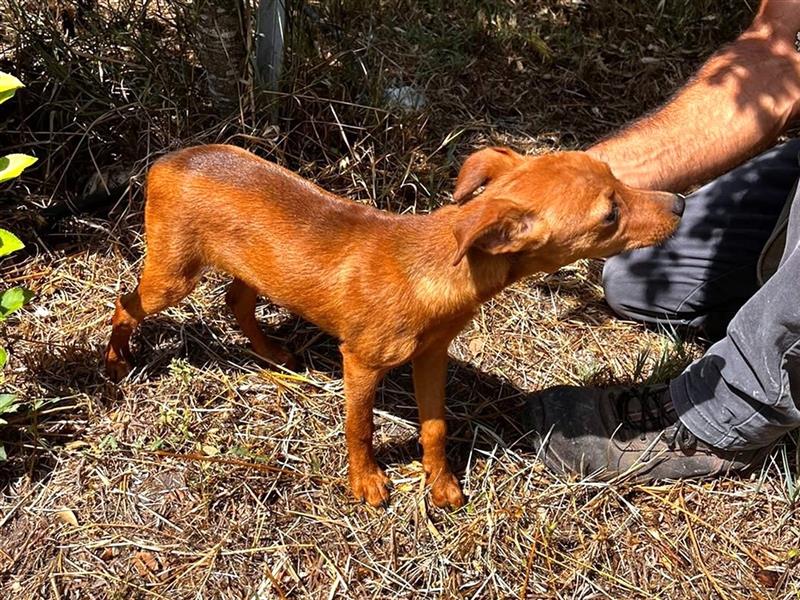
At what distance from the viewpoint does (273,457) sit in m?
3.38

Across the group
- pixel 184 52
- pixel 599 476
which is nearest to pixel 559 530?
pixel 599 476

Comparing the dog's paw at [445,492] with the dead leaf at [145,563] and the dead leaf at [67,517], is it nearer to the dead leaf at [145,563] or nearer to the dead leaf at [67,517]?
the dead leaf at [145,563]

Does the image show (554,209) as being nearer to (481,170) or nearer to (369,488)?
(481,170)

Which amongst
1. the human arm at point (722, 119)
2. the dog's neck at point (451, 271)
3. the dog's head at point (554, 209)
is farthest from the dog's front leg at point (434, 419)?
the human arm at point (722, 119)

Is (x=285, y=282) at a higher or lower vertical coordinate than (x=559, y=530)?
higher

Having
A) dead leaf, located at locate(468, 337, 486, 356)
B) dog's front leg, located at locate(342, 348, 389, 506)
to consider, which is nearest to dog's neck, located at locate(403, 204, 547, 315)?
dog's front leg, located at locate(342, 348, 389, 506)

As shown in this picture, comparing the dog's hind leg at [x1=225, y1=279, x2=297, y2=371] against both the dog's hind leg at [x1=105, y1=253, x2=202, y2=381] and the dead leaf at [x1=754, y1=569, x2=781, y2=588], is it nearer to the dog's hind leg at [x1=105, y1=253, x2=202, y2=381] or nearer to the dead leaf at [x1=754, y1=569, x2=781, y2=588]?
the dog's hind leg at [x1=105, y1=253, x2=202, y2=381]


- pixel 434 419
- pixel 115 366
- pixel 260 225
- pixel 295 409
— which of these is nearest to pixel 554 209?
pixel 434 419

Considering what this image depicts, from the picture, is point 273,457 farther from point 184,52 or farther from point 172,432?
point 184,52

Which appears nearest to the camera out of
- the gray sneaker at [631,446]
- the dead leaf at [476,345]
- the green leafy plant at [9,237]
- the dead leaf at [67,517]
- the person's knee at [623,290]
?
the green leafy plant at [9,237]

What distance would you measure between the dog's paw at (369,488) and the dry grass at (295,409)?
4 centimetres

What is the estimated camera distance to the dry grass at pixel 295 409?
310 cm

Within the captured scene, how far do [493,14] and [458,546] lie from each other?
141 inches

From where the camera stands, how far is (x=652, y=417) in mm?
3473
